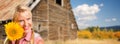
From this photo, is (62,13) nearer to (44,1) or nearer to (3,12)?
(44,1)

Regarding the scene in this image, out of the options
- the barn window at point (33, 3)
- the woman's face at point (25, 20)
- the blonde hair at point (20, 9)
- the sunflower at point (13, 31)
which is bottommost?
the sunflower at point (13, 31)

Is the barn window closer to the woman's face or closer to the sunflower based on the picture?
the woman's face

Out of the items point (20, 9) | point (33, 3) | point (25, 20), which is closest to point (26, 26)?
point (25, 20)

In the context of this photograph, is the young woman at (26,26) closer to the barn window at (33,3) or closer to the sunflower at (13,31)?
the sunflower at (13,31)

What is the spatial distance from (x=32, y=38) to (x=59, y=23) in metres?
15.8

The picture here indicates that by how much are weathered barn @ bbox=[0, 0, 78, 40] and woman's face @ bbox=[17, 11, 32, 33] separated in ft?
34.7

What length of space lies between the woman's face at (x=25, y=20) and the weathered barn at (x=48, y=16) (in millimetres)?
10579

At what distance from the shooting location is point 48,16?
16422 mm

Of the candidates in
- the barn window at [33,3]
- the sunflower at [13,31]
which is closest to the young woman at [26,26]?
the sunflower at [13,31]

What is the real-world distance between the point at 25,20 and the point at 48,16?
44.6 ft

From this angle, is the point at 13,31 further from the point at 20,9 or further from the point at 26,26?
the point at 20,9

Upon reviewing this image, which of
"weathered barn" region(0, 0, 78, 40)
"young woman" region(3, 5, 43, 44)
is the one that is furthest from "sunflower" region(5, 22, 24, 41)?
"weathered barn" region(0, 0, 78, 40)

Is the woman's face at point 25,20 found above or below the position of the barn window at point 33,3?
below

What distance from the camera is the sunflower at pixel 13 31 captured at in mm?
2596
